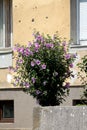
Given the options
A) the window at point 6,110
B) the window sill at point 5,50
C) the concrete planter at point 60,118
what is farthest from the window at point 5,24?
the concrete planter at point 60,118

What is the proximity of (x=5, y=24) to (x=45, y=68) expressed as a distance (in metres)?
5.11

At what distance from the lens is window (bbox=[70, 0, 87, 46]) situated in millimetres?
14086

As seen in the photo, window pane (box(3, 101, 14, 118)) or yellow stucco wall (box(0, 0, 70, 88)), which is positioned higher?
yellow stucco wall (box(0, 0, 70, 88))

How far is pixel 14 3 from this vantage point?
50.5 feet

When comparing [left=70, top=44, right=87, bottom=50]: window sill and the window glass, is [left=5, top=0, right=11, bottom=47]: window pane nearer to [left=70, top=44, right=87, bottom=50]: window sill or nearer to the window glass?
the window glass

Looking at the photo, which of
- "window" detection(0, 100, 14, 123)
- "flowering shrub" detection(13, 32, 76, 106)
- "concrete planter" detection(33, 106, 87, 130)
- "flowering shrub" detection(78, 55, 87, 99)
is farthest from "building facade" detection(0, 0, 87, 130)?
"concrete planter" detection(33, 106, 87, 130)

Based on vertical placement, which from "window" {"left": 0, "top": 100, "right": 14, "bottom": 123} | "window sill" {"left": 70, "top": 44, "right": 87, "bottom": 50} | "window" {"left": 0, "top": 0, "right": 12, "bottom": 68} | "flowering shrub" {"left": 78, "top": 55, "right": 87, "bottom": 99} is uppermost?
"window" {"left": 0, "top": 0, "right": 12, "bottom": 68}

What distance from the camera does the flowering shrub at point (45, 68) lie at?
11.2m

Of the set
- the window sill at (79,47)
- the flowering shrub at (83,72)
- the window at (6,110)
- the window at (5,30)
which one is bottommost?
the window at (6,110)

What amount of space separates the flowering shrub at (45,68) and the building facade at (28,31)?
7.75ft

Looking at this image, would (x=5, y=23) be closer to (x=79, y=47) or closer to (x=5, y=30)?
(x=5, y=30)

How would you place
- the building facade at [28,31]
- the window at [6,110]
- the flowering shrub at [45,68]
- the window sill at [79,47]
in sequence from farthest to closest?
the window at [6,110] < the building facade at [28,31] < the window sill at [79,47] < the flowering shrub at [45,68]

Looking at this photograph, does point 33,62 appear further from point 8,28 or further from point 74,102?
point 8,28

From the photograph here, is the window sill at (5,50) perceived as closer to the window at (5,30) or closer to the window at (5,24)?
the window at (5,30)
